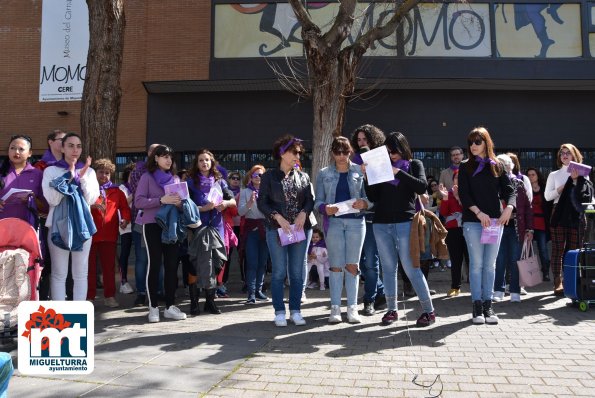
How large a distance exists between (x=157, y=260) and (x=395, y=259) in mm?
2663

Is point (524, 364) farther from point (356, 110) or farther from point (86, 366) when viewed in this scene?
point (356, 110)

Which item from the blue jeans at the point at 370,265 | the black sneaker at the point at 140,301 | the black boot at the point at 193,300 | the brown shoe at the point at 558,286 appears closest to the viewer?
the blue jeans at the point at 370,265

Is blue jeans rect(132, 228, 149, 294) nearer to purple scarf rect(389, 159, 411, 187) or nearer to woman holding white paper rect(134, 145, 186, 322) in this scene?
woman holding white paper rect(134, 145, 186, 322)

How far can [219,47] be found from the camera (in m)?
12.9

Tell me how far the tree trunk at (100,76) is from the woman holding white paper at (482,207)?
594 cm

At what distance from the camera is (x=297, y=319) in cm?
541

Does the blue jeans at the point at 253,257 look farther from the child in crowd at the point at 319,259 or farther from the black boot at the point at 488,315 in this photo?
the black boot at the point at 488,315

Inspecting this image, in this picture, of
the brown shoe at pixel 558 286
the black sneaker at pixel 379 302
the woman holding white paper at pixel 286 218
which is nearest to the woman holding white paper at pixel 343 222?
the woman holding white paper at pixel 286 218

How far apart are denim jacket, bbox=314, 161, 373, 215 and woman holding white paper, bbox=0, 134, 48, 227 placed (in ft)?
9.83

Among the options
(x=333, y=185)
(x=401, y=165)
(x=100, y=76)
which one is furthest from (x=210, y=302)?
(x=100, y=76)

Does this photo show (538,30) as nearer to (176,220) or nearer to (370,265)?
(370,265)

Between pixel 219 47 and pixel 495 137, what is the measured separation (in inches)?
303

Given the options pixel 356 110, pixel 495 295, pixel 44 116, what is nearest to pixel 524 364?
pixel 495 295

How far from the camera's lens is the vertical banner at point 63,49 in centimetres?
1380
